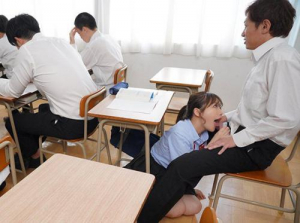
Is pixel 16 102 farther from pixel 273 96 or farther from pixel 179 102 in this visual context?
pixel 273 96

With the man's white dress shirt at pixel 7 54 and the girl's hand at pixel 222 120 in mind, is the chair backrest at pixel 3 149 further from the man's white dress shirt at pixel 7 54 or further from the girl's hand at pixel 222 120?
the man's white dress shirt at pixel 7 54

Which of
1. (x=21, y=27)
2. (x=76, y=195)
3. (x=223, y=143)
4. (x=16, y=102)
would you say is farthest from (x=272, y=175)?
(x=21, y=27)

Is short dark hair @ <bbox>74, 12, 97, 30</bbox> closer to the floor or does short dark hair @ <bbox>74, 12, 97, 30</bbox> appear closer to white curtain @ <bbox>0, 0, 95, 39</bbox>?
white curtain @ <bbox>0, 0, 95, 39</bbox>

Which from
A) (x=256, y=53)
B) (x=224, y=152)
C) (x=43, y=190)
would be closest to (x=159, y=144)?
(x=224, y=152)

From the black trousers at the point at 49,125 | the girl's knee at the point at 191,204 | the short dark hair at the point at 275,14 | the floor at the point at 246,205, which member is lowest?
the floor at the point at 246,205

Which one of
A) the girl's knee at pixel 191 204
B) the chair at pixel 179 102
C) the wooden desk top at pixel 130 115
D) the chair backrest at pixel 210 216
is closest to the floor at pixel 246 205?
the girl's knee at pixel 191 204

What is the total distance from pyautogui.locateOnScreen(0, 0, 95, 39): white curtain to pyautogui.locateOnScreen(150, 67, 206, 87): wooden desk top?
168 cm

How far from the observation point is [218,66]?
3.27 m

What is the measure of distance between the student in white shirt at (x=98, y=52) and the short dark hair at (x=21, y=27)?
842 millimetres

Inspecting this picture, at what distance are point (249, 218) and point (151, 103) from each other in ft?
3.54

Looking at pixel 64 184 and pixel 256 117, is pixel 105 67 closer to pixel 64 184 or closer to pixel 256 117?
pixel 256 117

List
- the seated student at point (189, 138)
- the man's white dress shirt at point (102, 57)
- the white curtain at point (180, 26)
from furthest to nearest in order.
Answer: the white curtain at point (180, 26)
the man's white dress shirt at point (102, 57)
the seated student at point (189, 138)

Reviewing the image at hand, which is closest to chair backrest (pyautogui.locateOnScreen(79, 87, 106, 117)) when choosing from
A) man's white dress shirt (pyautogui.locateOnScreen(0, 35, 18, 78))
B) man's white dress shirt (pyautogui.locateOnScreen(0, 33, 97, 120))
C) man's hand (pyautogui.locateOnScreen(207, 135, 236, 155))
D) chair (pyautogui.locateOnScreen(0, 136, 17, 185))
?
man's white dress shirt (pyautogui.locateOnScreen(0, 33, 97, 120))

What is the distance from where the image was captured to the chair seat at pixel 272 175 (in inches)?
49.6
